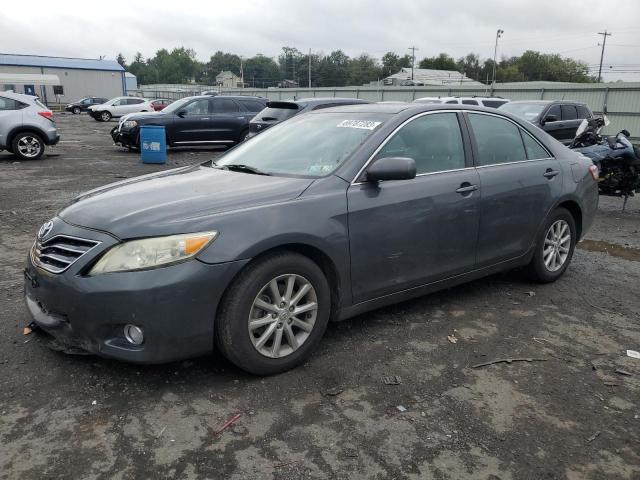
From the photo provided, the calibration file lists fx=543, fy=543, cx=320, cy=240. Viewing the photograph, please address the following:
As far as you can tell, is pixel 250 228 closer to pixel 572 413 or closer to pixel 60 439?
pixel 60 439

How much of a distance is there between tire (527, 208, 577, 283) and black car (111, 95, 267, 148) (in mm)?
12094

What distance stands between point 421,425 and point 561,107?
13249 millimetres

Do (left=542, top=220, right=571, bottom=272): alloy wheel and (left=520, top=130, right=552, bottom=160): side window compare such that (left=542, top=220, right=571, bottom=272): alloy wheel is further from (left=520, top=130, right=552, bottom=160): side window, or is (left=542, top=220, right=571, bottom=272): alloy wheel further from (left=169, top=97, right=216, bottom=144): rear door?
(left=169, top=97, right=216, bottom=144): rear door

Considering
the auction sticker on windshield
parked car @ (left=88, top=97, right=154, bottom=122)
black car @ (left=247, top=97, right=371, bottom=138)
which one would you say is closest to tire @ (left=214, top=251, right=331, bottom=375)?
the auction sticker on windshield

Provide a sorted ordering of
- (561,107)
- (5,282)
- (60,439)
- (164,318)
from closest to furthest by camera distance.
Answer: (60,439) → (164,318) → (5,282) → (561,107)

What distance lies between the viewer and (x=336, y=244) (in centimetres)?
340

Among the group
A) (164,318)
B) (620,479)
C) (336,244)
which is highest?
(336,244)

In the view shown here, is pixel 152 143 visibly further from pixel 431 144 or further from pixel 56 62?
pixel 56 62

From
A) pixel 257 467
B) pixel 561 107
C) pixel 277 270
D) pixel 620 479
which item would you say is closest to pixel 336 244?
pixel 277 270

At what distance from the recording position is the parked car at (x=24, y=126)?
12977mm

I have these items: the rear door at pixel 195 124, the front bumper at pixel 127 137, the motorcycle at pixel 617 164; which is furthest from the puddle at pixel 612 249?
the front bumper at pixel 127 137

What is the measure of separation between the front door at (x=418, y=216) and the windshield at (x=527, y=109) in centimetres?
1011

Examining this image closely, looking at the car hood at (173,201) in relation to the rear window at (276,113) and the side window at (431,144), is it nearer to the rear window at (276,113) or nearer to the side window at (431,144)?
the side window at (431,144)

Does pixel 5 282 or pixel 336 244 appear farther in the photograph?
pixel 5 282
